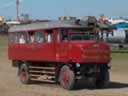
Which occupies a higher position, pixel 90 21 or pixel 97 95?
pixel 90 21

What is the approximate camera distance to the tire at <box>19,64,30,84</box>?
21.9m

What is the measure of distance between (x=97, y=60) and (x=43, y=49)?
2568 mm

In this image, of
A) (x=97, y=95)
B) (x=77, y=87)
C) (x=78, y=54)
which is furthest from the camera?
(x=77, y=87)

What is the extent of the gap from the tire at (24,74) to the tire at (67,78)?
8.83 feet

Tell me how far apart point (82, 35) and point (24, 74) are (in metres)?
4.10

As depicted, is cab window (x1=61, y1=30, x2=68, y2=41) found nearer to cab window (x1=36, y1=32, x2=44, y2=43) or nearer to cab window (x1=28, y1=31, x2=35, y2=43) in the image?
cab window (x1=36, y1=32, x2=44, y2=43)

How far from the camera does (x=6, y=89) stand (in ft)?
63.5

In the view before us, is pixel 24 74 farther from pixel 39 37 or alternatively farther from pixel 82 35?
pixel 82 35

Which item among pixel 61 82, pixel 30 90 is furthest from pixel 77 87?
pixel 30 90

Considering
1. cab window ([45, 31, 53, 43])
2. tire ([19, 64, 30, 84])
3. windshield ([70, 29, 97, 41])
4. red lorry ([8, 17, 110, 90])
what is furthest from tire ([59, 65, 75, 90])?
tire ([19, 64, 30, 84])

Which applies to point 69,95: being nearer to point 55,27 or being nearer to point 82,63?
point 82,63

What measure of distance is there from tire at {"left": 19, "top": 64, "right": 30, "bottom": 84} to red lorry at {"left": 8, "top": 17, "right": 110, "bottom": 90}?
0.22m

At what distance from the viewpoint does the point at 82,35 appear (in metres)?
19.3

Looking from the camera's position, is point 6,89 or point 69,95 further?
point 6,89
